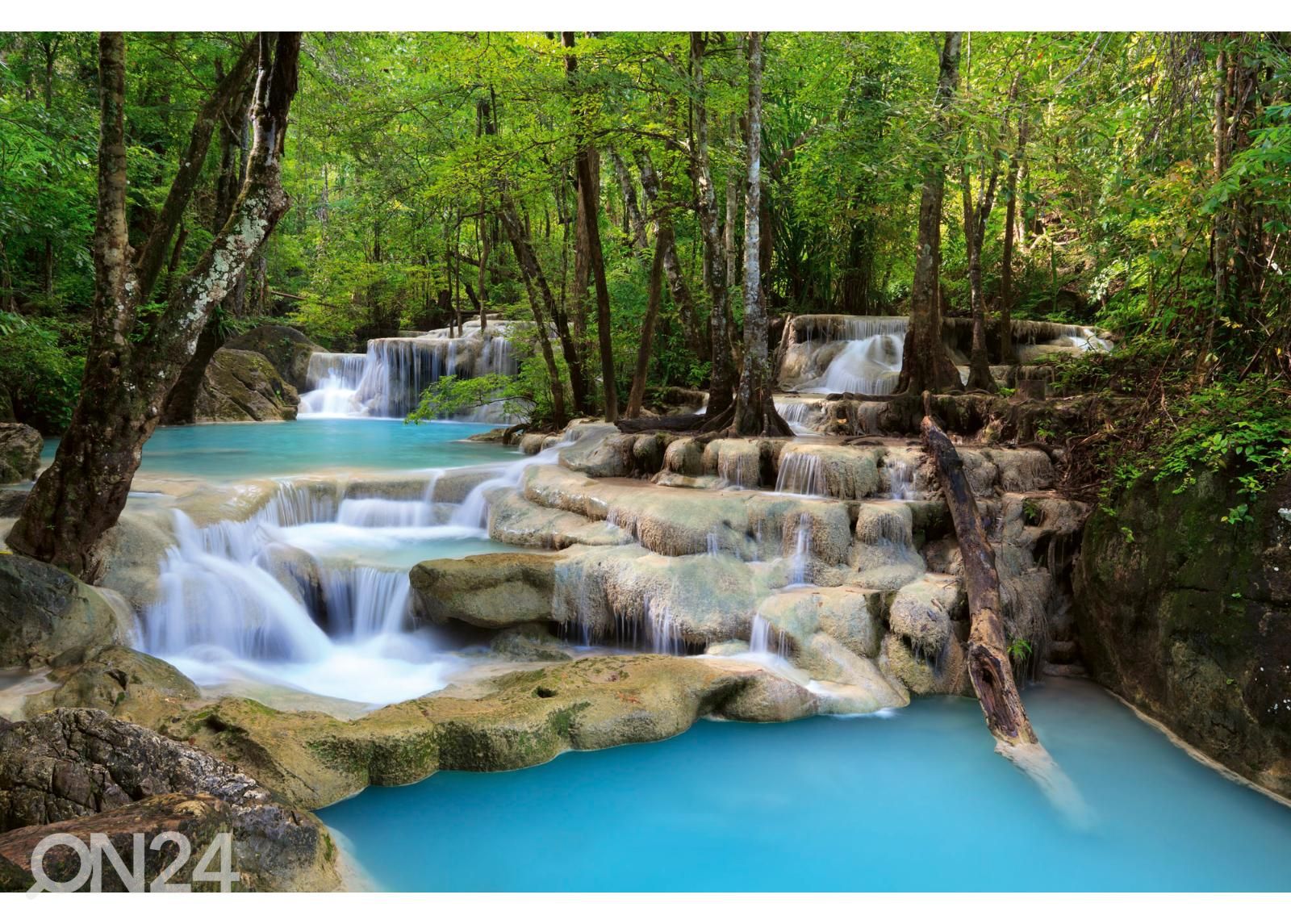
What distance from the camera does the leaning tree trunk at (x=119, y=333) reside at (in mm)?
5375

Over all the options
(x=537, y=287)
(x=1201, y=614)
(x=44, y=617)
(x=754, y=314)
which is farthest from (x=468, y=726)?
(x=537, y=287)

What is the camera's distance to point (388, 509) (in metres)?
8.23

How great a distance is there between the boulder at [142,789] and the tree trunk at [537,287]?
29.5ft

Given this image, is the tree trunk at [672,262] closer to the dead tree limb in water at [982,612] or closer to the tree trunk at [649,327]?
the tree trunk at [649,327]

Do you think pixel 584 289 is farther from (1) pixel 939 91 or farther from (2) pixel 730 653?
(2) pixel 730 653

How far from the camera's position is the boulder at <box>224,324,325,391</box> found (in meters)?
20.8

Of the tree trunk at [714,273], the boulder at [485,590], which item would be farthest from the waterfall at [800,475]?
the boulder at [485,590]

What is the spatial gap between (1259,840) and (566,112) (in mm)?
8651

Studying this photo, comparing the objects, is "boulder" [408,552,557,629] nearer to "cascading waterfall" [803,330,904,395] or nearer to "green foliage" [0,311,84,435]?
"green foliage" [0,311,84,435]

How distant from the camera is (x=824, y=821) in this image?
4.16 m

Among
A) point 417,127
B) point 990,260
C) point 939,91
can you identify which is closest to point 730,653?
point 939,91

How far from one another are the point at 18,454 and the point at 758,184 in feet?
25.8

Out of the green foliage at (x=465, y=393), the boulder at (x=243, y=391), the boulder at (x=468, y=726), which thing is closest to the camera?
the boulder at (x=468, y=726)

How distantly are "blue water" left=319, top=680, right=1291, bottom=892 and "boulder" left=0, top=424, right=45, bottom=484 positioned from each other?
6.43 m
